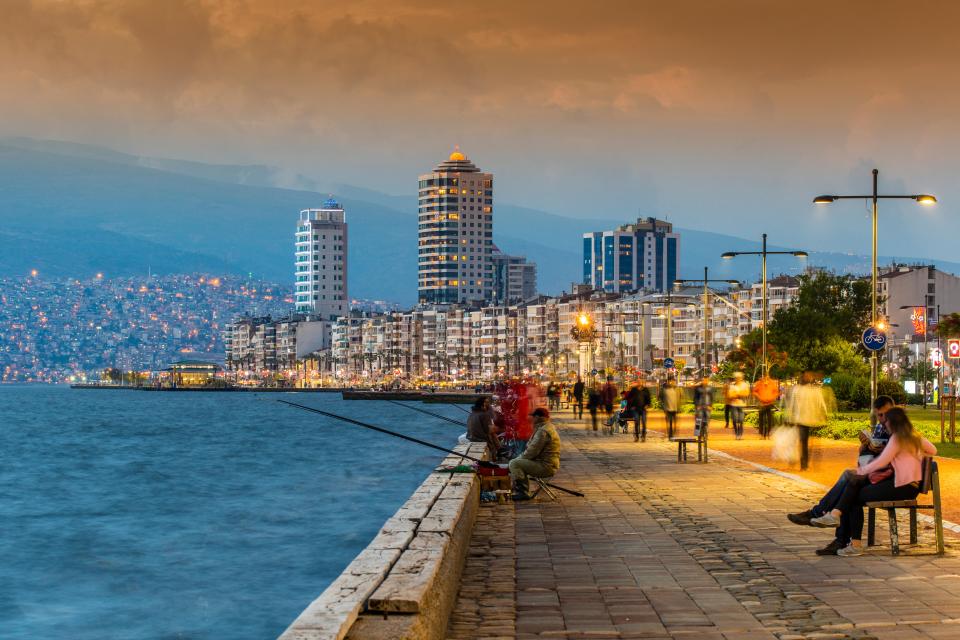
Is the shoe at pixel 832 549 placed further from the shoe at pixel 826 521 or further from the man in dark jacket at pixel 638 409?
the man in dark jacket at pixel 638 409

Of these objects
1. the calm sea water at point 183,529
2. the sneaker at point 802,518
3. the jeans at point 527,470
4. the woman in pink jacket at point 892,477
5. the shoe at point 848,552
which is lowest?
the calm sea water at point 183,529

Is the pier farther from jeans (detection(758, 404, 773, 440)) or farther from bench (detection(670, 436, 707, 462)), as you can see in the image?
jeans (detection(758, 404, 773, 440))

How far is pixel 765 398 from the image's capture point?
37.3 metres

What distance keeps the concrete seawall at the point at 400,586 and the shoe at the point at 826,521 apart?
401 centimetres

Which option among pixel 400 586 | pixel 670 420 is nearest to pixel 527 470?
pixel 400 586

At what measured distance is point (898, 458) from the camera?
1352cm

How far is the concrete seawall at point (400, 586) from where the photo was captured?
301 inches

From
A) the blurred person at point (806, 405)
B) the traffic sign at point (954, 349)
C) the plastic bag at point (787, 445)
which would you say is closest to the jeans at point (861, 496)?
the blurred person at point (806, 405)

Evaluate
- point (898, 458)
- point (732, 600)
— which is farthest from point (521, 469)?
point (732, 600)

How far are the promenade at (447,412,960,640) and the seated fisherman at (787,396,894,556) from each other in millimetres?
181

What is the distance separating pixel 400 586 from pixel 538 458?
37.0ft

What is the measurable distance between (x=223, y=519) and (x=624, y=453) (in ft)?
51.6

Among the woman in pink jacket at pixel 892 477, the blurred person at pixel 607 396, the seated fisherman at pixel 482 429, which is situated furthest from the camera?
the blurred person at pixel 607 396

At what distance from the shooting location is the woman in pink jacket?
1348 centimetres
